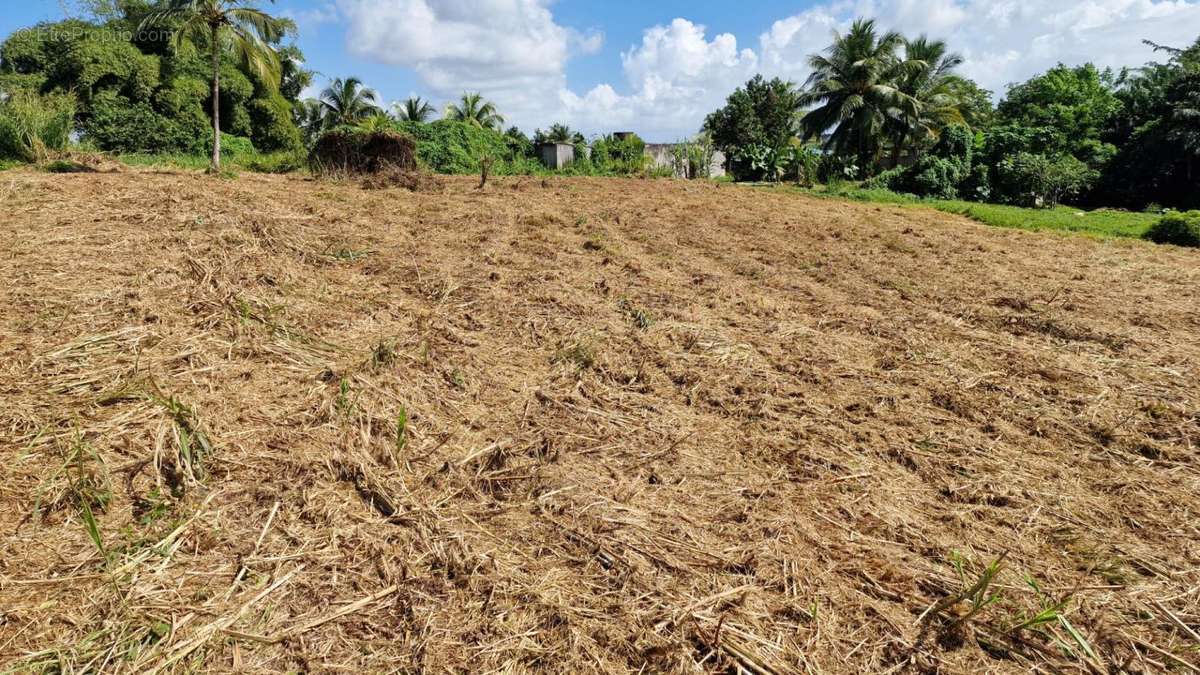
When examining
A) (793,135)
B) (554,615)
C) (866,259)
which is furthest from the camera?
(793,135)

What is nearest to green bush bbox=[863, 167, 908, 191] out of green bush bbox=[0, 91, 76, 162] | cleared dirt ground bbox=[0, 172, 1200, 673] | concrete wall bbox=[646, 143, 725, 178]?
concrete wall bbox=[646, 143, 725, 178]

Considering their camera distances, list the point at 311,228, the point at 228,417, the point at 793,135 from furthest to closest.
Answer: the point at 793,135, the point at 311,228, the point at 228,417

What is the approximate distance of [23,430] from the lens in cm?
244

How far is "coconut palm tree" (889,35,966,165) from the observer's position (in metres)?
24.8

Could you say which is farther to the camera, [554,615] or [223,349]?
[223,349]

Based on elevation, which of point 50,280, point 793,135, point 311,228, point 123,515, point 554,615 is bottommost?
point 554,615

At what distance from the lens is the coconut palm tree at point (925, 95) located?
24797mm

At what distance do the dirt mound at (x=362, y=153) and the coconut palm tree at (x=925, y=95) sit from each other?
2160cm

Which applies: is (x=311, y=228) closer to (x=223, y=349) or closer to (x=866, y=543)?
(x=223, y=349)

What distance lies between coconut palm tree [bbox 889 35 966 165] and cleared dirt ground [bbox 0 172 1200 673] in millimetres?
22871

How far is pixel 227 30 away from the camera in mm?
11711

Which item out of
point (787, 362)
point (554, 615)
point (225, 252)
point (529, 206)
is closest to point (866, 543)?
point (554, 615)

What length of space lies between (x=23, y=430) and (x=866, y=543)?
11.2 feet

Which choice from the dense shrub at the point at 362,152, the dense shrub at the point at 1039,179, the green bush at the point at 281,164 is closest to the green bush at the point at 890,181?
the dense shrub at the point at 1039,179
